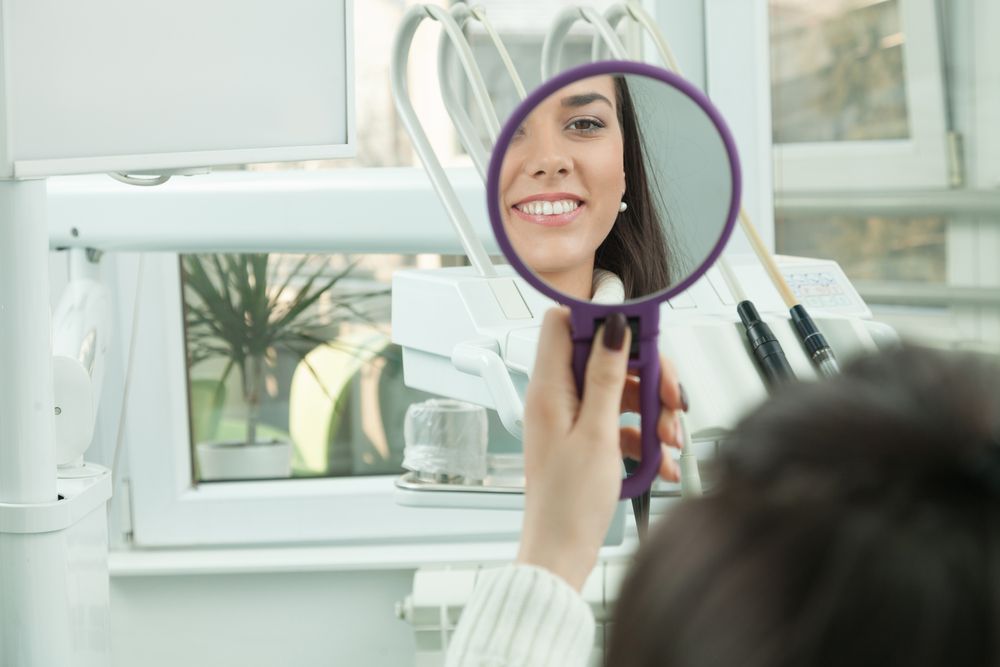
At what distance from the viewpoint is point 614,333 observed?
538 mm

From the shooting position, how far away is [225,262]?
68.4 inches

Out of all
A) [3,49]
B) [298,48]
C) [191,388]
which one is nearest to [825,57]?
[298,48]

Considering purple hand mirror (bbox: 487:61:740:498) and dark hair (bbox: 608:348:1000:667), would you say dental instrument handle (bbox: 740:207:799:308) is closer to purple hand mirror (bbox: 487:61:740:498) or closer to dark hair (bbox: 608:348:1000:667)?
purple hand mirror (bbox: 487:61:740:498)

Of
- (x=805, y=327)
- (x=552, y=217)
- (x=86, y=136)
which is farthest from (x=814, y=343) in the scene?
(x=86, y=136)

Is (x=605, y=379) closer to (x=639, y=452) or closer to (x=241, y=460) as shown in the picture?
(x=639, y=452)

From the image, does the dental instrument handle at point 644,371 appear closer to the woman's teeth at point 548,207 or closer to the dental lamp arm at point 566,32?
the woman's teeth at point 548,207

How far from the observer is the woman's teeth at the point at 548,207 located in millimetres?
706

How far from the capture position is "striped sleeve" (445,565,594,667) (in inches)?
20.1

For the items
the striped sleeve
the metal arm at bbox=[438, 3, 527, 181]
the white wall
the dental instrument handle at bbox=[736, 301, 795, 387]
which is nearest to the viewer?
the striped sleeve

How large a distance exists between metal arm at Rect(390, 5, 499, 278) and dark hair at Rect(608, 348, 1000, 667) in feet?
2.12

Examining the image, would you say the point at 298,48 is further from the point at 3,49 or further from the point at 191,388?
the point at 191,388

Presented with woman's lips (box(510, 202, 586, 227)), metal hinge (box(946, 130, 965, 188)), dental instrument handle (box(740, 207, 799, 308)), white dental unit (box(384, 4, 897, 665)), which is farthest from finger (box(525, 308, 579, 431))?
metal hinge (box(946, 130, 965, 188))

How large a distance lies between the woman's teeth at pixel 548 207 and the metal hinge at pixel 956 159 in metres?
0.89

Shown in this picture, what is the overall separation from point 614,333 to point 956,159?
112 cm
